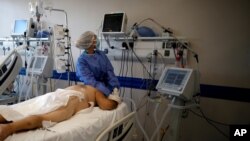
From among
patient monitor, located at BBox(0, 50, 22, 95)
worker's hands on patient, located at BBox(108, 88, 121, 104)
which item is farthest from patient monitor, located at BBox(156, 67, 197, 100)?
patient monitor, located at BBox(0, 50, 22, 95)

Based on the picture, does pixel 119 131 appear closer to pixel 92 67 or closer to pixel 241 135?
pixel 92 67

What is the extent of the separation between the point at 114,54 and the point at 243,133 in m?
1.89

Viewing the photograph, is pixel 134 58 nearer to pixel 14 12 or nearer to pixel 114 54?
pixel 114 54

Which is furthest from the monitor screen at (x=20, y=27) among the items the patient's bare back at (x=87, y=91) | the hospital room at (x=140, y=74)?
the patient's bare back at (x=87, y=91)

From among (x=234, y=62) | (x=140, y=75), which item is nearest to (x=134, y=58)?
(x=140, y=75)

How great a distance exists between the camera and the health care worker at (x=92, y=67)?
2.36 m

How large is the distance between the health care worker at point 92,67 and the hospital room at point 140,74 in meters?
0.01

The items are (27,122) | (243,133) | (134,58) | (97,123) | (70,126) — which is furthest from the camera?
(134,58)

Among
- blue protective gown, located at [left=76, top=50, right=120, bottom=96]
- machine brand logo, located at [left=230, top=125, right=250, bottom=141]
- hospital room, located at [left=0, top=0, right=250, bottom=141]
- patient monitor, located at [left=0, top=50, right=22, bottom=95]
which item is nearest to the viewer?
hospital room, located at [left=0, top=0, right=250, bottom=141]

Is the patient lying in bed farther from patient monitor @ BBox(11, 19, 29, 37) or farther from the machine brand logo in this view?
patient monitor @ BBox(11, 19, 29, 37)

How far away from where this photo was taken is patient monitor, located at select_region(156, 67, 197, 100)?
6.23 feet

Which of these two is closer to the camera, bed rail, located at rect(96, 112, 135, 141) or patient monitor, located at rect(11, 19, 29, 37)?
bed rail, located at rect(96, 112, 135, 141)

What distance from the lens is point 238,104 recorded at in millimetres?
2469

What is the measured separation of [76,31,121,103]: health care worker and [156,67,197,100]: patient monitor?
546mm
